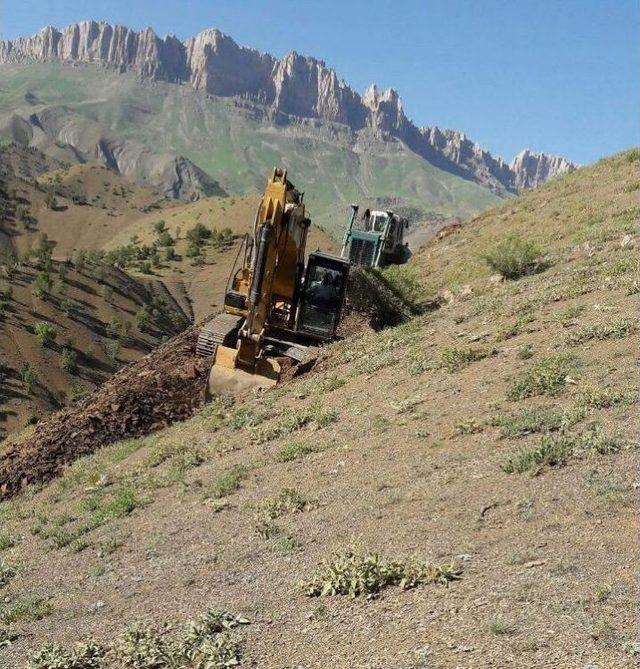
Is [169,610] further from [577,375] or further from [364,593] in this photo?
[577,375]

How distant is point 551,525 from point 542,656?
1850 millimetres

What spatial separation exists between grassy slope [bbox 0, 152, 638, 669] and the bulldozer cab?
2934 millimetres

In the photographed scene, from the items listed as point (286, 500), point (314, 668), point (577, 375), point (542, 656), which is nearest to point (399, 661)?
point (314, 668)

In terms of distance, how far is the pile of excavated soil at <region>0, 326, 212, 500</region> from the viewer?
14.6 meters

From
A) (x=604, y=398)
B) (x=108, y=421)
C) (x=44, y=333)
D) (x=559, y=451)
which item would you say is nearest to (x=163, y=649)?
(x=559, y=451)

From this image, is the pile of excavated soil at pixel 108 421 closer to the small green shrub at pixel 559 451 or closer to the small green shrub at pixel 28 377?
the small green shrub at pixel 559 451

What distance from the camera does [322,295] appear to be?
1756cm

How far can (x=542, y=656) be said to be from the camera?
4234mm

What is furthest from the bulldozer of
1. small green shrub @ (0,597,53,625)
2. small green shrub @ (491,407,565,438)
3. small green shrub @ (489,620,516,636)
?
small green shrub @ (489,620,516,636)

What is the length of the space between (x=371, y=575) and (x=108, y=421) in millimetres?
11832

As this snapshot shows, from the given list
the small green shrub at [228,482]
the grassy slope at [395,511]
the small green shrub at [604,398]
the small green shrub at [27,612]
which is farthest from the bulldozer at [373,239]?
the small green shrub at [27,612]

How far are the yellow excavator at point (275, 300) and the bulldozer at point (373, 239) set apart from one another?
422 inches

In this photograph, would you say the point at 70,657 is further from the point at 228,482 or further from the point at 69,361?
the point at 69,361

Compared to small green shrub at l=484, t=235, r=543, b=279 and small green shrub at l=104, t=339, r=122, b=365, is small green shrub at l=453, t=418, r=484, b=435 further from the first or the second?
small green shrub at l=104, t=339, r=122, b=365
